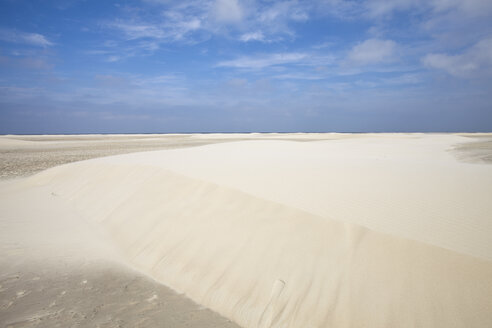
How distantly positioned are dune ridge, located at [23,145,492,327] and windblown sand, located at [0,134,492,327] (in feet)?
0.04

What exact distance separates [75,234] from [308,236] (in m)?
4.66

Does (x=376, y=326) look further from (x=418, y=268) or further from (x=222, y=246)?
(x=222, y=246)

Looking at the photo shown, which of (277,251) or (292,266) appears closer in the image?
(292,266)

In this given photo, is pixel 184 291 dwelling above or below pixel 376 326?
below

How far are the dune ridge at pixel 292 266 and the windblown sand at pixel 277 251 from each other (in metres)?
0.01

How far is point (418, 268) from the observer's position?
2.95m

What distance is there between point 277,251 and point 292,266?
31cm

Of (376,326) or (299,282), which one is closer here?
(376,326)

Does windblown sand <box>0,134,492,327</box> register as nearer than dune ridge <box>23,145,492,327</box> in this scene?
No

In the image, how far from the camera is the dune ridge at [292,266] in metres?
2.69

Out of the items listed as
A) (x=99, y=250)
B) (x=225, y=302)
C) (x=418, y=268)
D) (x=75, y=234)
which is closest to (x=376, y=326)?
(x=418, y=268)

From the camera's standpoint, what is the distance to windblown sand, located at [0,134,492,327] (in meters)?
2.84

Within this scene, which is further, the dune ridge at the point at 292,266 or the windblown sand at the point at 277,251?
the windblown sand at the point at 277,251

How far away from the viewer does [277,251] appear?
12.1 ft
